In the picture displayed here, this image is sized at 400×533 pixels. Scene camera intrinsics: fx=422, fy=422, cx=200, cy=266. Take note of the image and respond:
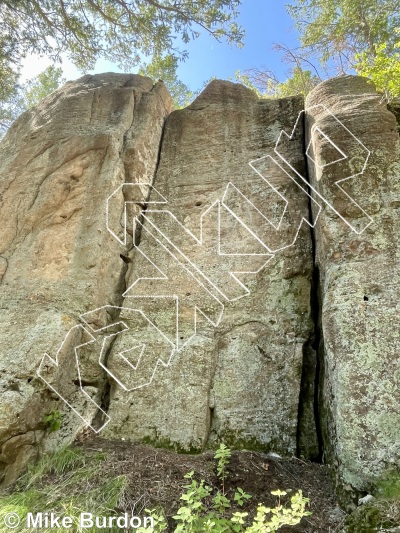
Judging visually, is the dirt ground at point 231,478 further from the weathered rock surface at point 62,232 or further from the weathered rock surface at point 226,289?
the weathered rock surface at point 62,232

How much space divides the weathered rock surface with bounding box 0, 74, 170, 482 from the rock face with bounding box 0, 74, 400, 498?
18 mm

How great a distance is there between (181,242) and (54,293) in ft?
4.53

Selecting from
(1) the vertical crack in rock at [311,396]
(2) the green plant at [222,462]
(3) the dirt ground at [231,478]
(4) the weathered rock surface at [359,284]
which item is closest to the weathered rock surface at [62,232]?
(3) the dirt ground at [231,478]

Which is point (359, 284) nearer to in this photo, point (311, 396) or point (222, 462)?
point (311, 396)

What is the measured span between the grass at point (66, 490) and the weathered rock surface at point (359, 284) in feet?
4.68

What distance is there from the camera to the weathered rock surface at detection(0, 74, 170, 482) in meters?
3.34

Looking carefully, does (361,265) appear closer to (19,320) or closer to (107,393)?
(107,393)

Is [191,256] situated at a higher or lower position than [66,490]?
higher

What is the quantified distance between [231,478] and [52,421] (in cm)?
151

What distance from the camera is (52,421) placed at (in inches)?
132

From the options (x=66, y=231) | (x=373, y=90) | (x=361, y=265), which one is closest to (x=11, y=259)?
(x=66, y=231)

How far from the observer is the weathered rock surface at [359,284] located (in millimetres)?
2529

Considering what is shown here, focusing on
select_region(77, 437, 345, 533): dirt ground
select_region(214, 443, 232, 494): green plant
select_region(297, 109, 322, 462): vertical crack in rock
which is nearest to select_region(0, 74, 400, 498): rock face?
select_region(297, 109, 322, 462): vertical crack in rock

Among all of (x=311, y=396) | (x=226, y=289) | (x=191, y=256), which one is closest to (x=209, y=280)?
(x=226, y=289)
